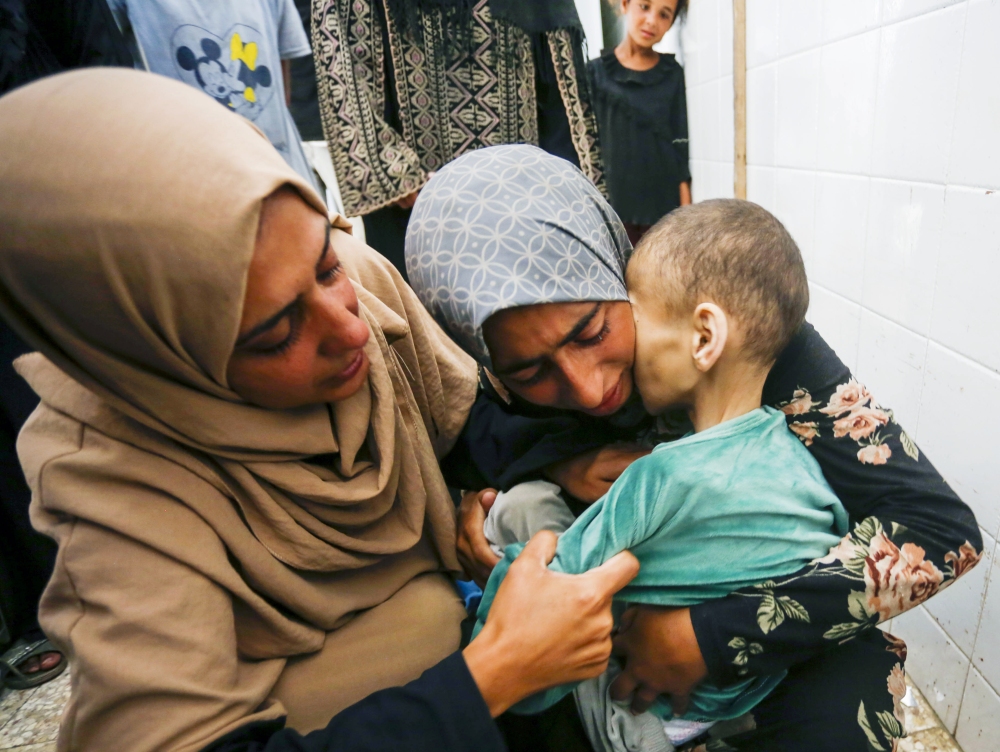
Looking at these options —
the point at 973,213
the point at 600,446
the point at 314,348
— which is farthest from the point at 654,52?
the point at 314,348

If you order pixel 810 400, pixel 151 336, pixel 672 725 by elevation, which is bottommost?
pixel 672 725

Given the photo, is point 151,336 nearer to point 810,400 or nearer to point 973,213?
point 810,400

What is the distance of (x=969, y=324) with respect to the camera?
1.13 meters

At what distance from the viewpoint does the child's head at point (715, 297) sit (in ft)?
2.64

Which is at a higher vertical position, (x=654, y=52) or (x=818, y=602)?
(x=654, y=52)

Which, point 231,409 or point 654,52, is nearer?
point 231,409

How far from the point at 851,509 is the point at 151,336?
0.92 metres

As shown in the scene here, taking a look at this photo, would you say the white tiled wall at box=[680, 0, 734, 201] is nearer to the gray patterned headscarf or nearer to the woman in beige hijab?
the gray patterned headscarf

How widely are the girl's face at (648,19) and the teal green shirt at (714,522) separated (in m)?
2.24

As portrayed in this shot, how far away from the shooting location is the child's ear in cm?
79

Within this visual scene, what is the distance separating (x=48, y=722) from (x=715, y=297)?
204 cm

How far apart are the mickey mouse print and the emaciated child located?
5.51 feet

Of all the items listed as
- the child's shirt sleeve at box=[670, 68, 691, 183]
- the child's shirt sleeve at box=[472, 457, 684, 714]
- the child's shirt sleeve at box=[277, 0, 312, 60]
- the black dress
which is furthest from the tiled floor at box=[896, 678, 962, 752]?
the child's shirt sleeve at box=[277, 0, 312, 60]

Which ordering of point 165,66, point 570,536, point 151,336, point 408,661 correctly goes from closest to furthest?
1. point 151,336
2. point 570,536
3. point 408,661
4. point 165,66
